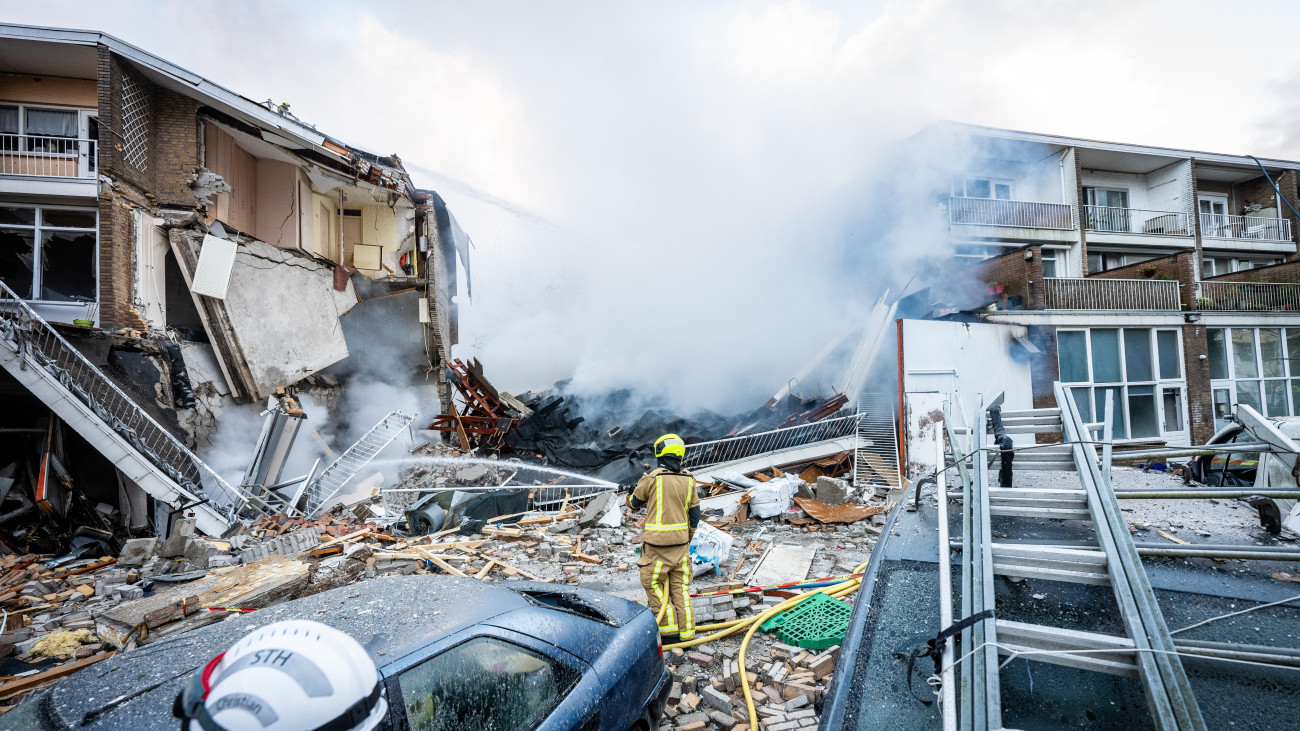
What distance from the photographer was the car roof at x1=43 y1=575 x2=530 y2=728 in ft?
5.60

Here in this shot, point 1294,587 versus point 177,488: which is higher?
point 1294,587

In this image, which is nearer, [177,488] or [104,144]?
[177,488]

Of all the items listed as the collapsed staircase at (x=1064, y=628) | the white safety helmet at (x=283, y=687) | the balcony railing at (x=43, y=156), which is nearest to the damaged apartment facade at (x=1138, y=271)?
the collapsed staircase at (x=1064, y=628)

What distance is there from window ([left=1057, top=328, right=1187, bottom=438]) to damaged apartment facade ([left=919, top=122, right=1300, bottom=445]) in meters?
0.03

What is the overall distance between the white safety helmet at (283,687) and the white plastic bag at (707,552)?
4.74 m

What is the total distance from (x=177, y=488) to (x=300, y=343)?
5109mm

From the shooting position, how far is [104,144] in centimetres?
922

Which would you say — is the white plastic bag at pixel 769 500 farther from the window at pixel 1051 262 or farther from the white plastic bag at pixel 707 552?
the window at pixel 1051 262

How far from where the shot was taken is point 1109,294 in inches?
514

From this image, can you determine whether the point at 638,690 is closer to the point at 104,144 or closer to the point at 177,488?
the point at 177,488

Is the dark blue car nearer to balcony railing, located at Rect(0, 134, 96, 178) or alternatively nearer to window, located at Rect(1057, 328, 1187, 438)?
balcony railing, located at Rect(0, 134, 96, 178)

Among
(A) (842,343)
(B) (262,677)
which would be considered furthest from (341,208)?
(B) (262,677)

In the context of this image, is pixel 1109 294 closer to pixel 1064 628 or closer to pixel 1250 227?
pixel 1250 227

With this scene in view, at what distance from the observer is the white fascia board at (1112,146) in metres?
15.5
